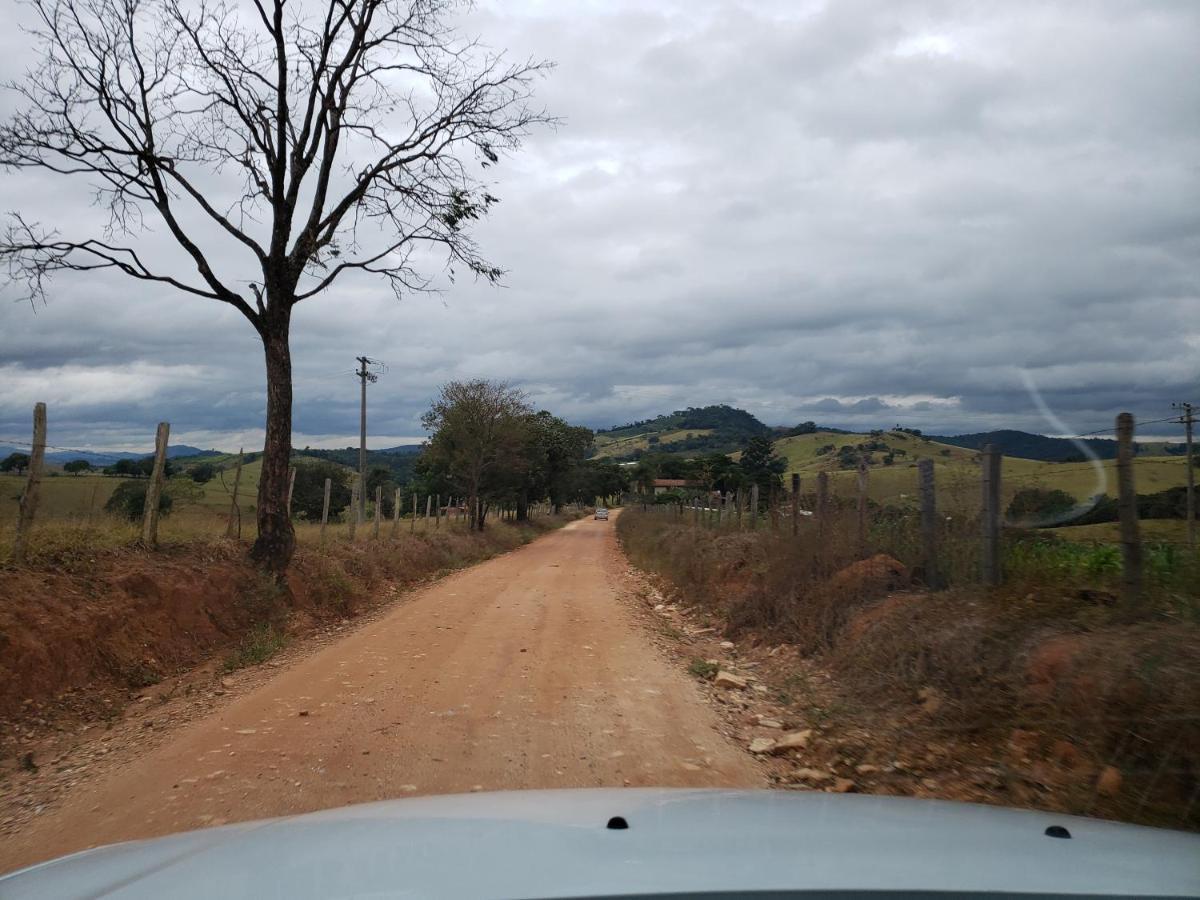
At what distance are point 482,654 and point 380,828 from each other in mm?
6499

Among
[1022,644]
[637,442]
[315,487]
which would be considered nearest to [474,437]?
[315,487]

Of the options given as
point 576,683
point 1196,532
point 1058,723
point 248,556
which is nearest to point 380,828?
point 1058,723

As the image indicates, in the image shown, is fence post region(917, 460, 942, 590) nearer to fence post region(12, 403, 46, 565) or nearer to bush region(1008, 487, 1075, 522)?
bush region(1008, 487, 1075, 522)

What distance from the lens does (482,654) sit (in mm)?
9633

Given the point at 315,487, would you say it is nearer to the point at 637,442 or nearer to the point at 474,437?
the point at 474,437

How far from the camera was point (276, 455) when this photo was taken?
13.7 meters

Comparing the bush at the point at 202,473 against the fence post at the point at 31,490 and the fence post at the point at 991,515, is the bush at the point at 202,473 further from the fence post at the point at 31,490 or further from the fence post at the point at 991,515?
the fence post at the point at 991,515

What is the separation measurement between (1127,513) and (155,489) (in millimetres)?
11863

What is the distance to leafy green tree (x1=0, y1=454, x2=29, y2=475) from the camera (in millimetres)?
10750

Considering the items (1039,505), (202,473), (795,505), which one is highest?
(202,473)

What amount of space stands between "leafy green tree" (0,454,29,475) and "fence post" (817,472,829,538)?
10.9 meters

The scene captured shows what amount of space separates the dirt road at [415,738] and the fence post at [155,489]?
340 cm

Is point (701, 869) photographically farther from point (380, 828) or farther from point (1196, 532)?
point (1196, 532)

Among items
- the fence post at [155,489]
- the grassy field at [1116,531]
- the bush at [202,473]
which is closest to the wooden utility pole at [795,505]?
the grassy field at [1116,531]
